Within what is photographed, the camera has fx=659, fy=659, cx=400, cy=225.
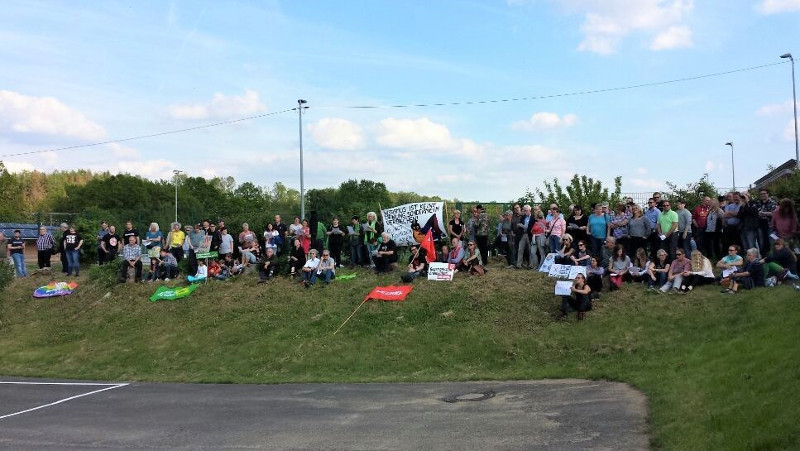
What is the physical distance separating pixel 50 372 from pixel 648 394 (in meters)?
14.8

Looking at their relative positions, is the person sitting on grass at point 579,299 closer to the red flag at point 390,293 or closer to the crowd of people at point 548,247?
the crowd of people at point 548,247

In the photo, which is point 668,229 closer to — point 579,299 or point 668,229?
point 668,229

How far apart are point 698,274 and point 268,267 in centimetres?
1222

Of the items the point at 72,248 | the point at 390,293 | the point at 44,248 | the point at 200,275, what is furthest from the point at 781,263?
the point at 44,248

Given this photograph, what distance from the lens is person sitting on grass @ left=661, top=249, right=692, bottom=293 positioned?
1536 centimetres

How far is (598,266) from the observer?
16391 millimetres

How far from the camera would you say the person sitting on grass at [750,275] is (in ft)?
47.8

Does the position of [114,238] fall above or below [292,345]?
above

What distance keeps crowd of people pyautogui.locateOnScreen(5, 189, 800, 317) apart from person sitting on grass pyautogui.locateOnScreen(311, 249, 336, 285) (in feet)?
0.11

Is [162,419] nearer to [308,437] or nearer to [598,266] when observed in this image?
[308,437]

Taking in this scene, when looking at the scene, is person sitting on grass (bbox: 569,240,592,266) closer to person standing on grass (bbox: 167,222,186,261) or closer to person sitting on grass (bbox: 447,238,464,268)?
person sitting on grass (bbox: 447,238,464,268)

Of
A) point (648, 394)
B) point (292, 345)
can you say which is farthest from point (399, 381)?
point (648, 394)

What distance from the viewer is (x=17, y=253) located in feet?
79.4

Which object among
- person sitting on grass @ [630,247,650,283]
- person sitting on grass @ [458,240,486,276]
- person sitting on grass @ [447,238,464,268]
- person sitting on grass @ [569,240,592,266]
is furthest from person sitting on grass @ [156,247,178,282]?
person sitting on grass @ [630,247,650,283]
